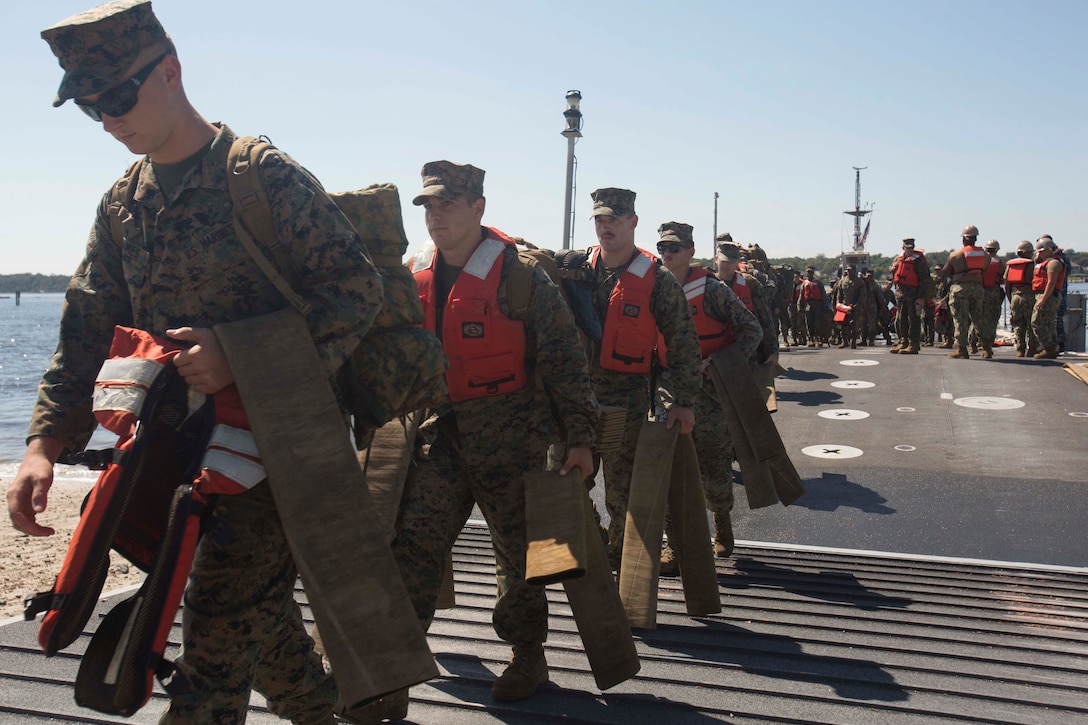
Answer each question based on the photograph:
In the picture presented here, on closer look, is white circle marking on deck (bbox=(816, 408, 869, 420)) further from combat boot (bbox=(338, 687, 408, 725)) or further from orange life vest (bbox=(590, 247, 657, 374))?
combat boot (bbox=(338, 687, 408, 725))

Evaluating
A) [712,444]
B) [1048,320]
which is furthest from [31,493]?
[1048,320]

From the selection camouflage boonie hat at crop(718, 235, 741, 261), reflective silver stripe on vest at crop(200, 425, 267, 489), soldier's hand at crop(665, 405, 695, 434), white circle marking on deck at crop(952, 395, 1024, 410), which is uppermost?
camouflage boonie hat at crop(718, 235, 741, 261)

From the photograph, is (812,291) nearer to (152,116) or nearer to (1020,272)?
(1020,272)

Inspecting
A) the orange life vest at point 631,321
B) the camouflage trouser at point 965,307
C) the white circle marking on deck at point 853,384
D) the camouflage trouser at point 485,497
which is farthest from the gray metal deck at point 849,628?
the camouflage trouser at point 965,307

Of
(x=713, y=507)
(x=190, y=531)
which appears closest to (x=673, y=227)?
(x=713, y=507)

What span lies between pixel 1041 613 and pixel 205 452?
14.0 ft

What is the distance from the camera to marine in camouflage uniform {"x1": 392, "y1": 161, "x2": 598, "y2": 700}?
3.79 meters

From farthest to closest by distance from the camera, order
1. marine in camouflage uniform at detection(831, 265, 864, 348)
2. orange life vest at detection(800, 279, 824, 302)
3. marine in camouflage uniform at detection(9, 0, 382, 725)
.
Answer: orange life vest at detection(800, 279, 824, 302), marine in camouflage uniform at detection(831, 265, 864, 348), marine in camouflage uniform at detection(9, 0, 382, 725)

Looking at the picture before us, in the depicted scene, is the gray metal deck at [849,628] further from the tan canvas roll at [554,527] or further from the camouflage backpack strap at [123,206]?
the camouflage backpack strap at [123,206]

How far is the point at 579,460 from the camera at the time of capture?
3.91 meters

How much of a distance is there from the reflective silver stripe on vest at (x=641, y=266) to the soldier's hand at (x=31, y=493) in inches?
142

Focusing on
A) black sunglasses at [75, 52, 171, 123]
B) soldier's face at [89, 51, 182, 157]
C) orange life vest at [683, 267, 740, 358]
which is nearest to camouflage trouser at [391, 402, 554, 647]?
soldier's face at [89, 51, 182, 157]

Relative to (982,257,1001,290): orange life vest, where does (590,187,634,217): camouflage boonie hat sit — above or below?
below

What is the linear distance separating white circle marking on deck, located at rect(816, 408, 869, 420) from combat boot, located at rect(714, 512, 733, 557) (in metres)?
5.50
